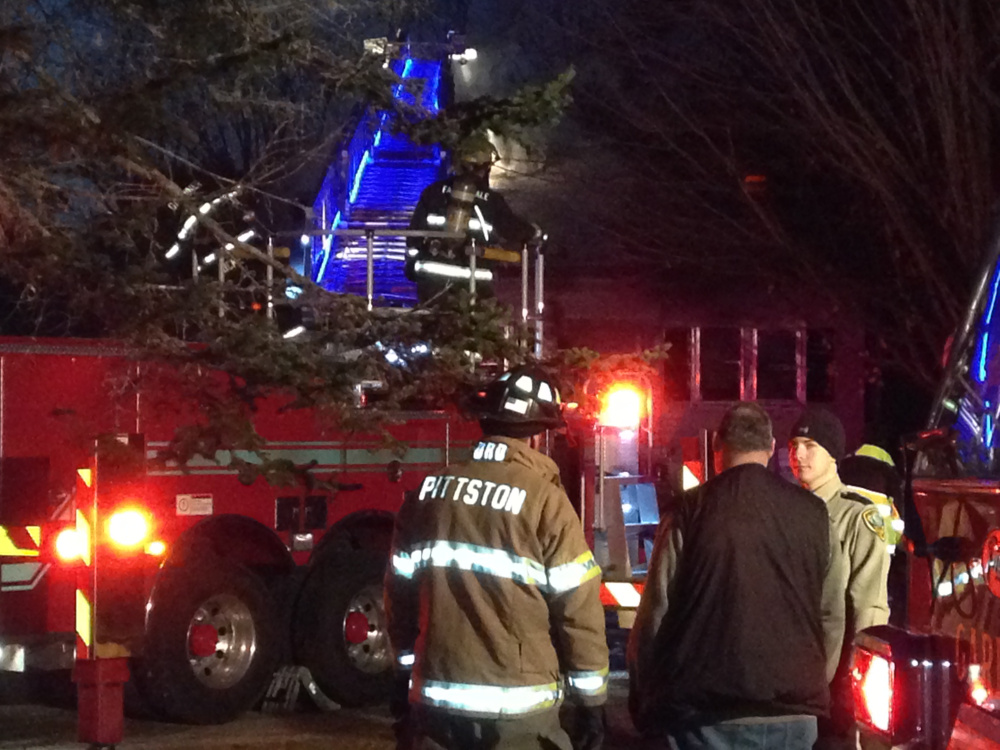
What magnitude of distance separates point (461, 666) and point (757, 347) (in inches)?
639

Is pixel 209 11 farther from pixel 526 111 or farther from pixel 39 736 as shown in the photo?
pixel 39 736

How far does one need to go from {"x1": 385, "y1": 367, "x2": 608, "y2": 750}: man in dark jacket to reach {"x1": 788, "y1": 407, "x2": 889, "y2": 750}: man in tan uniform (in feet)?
2.55

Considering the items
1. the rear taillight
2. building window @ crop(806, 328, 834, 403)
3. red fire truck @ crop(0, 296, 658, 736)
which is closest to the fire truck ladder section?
red fire truck @ crop(0, 296, 658, 736)

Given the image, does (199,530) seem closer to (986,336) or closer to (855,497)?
(855,497)

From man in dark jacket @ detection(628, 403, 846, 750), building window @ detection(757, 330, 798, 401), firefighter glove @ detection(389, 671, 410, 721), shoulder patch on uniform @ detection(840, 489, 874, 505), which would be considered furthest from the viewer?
building window @ detection(757, 330, 798, 401)

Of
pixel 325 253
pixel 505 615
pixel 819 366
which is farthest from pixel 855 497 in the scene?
pixel 819 366

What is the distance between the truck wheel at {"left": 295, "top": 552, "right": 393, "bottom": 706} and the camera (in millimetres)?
7406

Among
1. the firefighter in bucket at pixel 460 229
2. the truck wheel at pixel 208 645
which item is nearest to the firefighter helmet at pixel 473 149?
the firefighter in bucket at pixel 460 229

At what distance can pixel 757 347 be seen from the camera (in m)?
19.2

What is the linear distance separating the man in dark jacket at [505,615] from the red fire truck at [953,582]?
0.79m

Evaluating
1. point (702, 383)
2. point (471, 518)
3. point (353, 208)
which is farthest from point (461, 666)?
point (702, 383)

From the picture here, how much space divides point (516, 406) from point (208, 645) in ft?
Answer: 12.9

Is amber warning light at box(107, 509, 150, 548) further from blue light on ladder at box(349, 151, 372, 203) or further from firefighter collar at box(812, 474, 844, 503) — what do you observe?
blue light on ladder at box(349, 151, 372, 203)

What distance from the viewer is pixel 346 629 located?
7.52 metres
